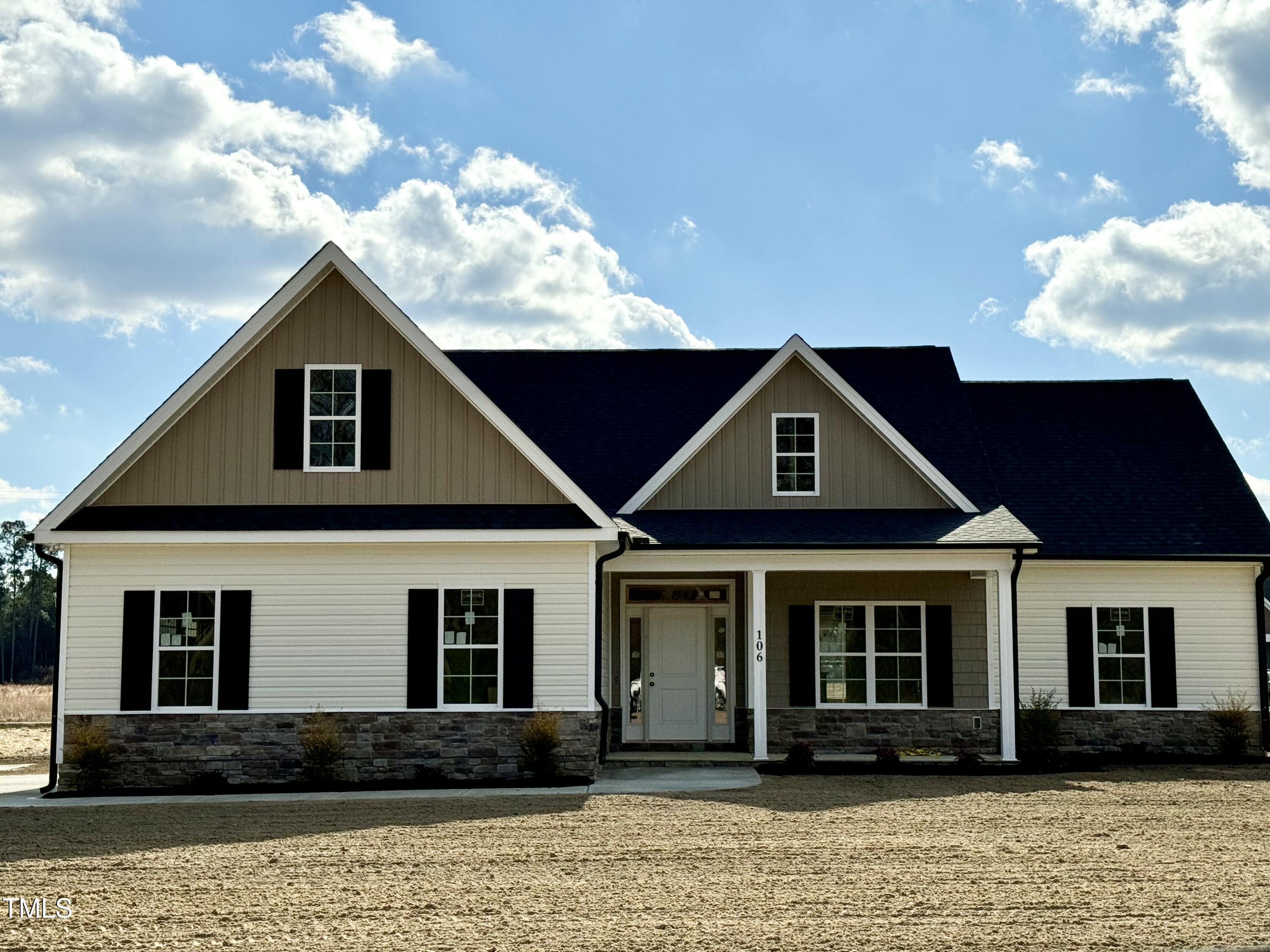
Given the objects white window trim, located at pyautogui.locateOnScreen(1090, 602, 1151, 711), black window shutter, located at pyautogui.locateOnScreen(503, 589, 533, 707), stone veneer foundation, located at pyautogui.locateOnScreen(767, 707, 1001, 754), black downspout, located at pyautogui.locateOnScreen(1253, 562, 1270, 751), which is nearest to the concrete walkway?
black window shutter, located at pyautogui.locateOnScreen(503, 589, 533, 707)

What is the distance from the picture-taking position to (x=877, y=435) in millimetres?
17953

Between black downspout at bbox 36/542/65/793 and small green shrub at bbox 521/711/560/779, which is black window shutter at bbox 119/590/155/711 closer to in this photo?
black downspout at bbox 36/542/65/793

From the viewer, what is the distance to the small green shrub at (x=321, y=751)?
572 inches

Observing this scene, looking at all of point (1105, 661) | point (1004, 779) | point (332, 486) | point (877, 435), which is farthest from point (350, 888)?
point (1105, 661)

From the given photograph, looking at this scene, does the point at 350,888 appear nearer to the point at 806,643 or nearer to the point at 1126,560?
the point at 806,643

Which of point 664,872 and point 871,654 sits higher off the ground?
point 871,654

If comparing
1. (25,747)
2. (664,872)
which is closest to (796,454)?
(664,872)

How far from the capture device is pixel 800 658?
17.7 meters

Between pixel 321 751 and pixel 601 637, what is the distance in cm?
451

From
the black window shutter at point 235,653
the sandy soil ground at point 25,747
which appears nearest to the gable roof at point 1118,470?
the black window shutter at point 235,653

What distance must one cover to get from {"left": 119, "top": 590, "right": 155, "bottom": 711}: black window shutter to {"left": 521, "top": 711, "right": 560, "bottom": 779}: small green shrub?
4.63 m

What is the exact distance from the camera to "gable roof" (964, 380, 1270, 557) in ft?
59.5

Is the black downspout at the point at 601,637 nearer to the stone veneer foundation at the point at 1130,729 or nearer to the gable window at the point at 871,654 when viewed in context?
the gable window at the point at 871,654

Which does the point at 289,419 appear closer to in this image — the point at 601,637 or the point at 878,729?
the point at 601,637
